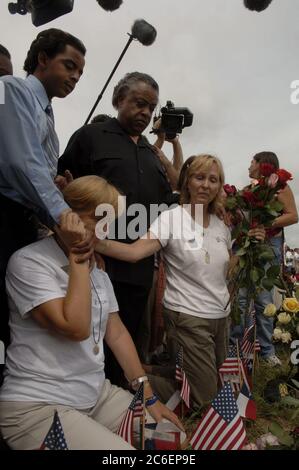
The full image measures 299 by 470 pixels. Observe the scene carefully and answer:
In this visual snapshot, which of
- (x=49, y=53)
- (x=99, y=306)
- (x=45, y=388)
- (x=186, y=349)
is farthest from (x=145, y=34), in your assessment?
(x=45, y=388)

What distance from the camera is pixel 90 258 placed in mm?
1566

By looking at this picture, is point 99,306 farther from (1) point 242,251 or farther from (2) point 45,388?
(1) point 242,251

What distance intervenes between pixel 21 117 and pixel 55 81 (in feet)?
1.30

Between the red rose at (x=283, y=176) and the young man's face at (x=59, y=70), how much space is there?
112 centimetres

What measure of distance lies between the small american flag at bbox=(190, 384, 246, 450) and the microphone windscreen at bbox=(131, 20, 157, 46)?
3312mm

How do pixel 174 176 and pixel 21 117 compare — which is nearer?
pixel 21 117

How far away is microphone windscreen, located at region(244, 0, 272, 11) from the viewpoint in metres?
3.59

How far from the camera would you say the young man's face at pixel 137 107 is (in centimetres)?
242

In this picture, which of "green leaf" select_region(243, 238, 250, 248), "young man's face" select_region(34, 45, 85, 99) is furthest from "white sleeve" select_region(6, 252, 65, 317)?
"green leaf" select_region(243, 238, 250, 248)

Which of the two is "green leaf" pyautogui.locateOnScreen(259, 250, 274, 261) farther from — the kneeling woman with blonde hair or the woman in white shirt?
the kneeling woman with blonde hair

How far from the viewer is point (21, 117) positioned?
158cm

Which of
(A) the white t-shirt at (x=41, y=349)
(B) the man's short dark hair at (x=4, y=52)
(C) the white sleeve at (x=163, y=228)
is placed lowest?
(A) the white t-shirt at (x=41, y=349)

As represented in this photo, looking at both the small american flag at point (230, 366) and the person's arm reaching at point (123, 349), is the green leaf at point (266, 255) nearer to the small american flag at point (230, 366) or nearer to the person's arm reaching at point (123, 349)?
the small american flag at point (230, 366)

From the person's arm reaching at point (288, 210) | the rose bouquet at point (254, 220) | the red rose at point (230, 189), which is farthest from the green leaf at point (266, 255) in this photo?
the person's arm reaching at point (288, 210)
